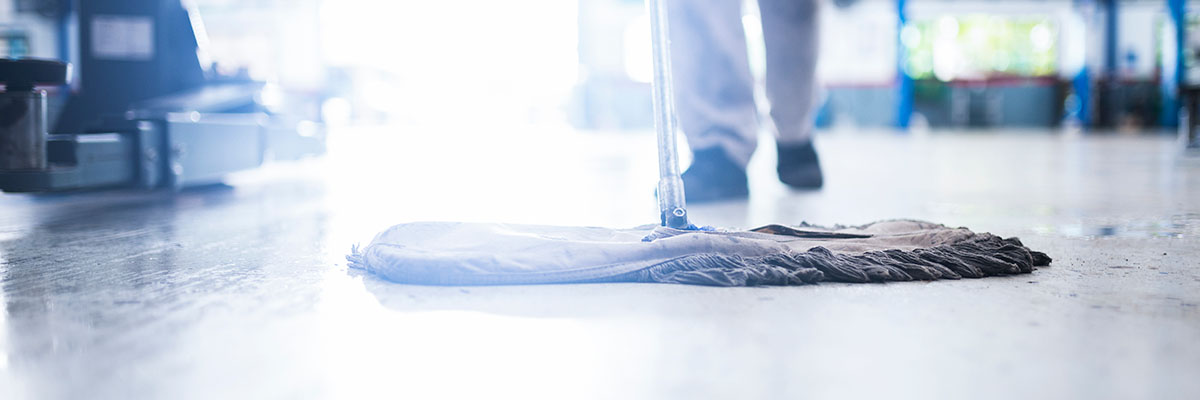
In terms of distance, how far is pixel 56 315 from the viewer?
653 mm

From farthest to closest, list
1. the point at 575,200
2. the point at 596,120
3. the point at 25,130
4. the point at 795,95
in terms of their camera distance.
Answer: the point at 596,120 < the point at 795,95 < the point at 575,200 < the point at 25,130

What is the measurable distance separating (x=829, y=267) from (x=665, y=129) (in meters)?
0.26

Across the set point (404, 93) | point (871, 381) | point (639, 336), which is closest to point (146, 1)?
point (639, 336)

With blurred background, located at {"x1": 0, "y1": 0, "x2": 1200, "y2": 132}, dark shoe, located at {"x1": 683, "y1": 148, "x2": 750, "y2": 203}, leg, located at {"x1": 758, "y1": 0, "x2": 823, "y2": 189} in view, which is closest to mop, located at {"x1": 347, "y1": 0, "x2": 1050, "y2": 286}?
dark shoe, located at {"x1": 683, "y1": 148, "x2": 750, "y2": 203}

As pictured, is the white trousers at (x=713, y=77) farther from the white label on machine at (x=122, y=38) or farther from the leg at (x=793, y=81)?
the white label on machine at (x=122, y=38)

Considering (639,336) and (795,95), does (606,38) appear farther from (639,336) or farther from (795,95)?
(639,336)

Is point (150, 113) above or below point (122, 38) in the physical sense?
below

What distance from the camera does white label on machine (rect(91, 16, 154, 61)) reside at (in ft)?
6.46

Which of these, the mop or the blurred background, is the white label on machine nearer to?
the mop

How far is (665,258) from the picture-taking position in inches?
31.5

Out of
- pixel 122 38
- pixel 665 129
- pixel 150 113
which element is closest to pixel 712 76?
pixel 665 129

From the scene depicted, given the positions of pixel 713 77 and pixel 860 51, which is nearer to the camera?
pixel 713 77

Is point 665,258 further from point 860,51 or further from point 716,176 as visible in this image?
point 860,51

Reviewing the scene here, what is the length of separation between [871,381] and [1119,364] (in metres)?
0.15
